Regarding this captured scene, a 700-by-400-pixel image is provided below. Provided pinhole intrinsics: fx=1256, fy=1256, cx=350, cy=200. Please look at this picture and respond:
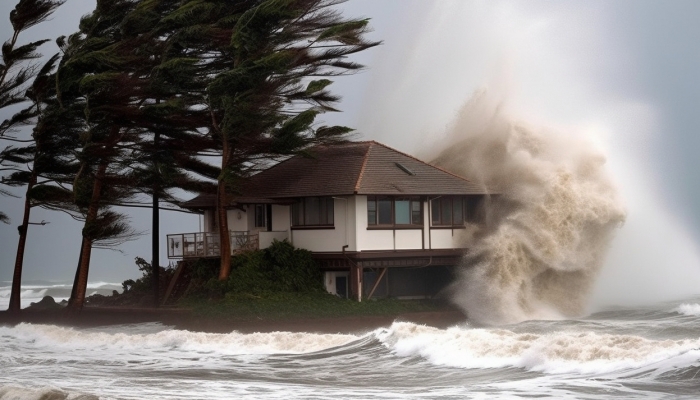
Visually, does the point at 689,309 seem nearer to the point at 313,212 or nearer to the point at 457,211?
the point at 457,211

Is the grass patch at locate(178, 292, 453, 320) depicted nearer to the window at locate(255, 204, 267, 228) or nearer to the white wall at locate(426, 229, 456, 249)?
the white wall at locate(426, 229, 456, 249)

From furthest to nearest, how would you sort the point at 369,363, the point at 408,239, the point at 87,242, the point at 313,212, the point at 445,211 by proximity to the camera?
the point at 87,242 → the point at 445,211 → the point at 313,212 → the point at 408,239 → the point at 369,363

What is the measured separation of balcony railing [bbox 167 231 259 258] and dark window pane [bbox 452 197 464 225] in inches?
252

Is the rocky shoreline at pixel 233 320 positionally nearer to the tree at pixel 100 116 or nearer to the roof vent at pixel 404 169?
the tree at pixel 100 116

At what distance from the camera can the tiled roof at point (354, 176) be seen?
127ft

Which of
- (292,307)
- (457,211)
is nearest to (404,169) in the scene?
(457,211)

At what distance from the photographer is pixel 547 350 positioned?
25.4m

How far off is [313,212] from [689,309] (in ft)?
43.1

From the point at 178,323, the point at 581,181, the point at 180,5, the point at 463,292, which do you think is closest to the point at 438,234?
the point at 463,292

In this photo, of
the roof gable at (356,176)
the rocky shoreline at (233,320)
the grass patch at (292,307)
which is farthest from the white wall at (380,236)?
the rocky shoreline at (233,320)

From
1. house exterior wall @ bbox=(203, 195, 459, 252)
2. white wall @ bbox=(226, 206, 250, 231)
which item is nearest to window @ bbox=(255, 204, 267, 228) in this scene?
house exterior wall @ bbox=(203, 195, 459, 252)

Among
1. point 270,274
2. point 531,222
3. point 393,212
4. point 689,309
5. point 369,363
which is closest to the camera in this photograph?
point 369,363

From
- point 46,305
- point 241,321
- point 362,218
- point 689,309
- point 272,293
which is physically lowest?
point 689,309

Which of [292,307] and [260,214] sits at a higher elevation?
[260,214]
